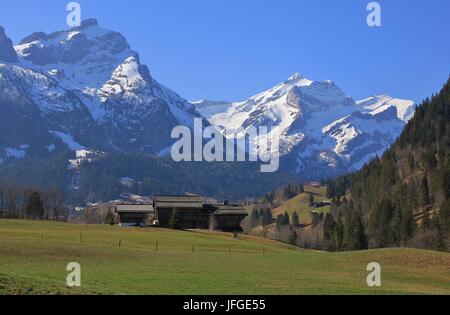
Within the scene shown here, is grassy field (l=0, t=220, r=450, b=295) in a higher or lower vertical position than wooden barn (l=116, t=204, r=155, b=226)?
lower

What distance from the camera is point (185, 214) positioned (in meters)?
190

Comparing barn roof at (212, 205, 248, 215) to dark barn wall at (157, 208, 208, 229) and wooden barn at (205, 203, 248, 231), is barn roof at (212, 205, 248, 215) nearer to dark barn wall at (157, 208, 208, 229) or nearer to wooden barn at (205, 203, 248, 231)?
wooden barn at (205, 203, 248, 231)

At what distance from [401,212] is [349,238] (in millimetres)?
22145

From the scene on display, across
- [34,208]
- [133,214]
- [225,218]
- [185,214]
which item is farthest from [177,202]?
[34,208]

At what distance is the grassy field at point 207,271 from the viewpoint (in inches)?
1753

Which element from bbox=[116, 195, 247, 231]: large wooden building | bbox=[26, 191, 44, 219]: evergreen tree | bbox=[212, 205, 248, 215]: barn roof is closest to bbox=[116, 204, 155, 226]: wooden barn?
bbox=[116, 195, 247, 231]: large wooden building

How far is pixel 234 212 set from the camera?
197 m

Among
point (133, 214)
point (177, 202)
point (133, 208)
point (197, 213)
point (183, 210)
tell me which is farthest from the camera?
point (197, 213)

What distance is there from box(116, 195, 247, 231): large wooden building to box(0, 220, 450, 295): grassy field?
85.5 meters

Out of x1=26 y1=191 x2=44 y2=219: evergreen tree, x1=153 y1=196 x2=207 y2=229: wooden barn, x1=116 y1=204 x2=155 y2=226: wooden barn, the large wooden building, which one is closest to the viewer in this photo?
x1=116 y1=204 x2=155 y2=226: wooden barn

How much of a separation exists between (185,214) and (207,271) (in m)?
Answer: 129

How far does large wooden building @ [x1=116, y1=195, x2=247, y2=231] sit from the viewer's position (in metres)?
181

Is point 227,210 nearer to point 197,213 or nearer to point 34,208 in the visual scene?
point 197,213

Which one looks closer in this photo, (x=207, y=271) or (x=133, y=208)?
(x=207, y=271)
